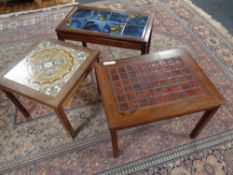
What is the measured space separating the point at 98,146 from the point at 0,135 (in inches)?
28.2

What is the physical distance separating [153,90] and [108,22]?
0.74m

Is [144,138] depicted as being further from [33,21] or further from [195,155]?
[33,21]

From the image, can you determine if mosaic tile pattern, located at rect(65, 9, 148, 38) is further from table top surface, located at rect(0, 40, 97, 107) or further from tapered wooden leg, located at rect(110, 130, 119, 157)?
tapered wooden leg, located at rect(110, 130, 119, 157)

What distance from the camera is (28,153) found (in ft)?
3.84

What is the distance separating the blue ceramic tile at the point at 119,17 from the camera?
1.40 meters

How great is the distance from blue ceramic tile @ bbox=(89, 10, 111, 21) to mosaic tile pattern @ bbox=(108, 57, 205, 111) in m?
0.59

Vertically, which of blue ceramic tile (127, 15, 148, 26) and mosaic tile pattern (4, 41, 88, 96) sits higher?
blue ceramic tile (127, 15, 148, 26)

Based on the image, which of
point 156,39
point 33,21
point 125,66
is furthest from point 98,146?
point 33,21

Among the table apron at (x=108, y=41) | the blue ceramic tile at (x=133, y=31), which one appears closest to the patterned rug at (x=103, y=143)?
the table apron at (x=108, y=41)

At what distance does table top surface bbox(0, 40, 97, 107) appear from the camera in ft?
3.27

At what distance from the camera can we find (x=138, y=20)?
1.40 metres

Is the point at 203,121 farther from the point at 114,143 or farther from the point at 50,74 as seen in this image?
the point at 50,74

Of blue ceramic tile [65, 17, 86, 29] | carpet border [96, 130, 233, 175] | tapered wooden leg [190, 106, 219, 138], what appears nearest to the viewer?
tapered wooden leg [190, 106, 219, 138]

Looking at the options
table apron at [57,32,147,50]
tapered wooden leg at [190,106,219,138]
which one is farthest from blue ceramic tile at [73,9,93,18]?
tapered wooden leg at [190,106,219,138]
